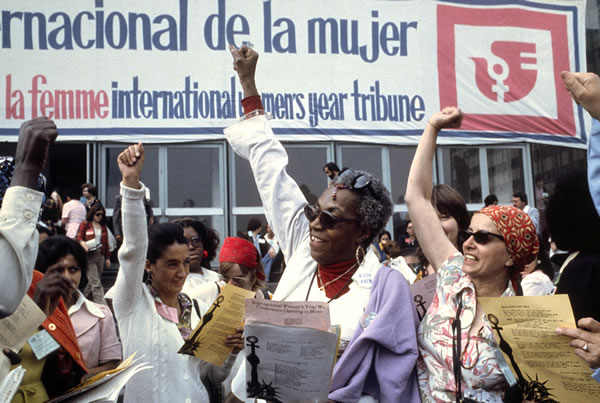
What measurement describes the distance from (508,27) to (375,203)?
10.8 meters

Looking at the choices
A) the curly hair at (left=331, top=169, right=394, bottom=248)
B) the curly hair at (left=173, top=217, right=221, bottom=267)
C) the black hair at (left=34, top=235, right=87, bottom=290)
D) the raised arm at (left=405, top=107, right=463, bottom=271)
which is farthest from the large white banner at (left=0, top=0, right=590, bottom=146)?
the raised arm at (left=405, top=107, right=463, bottom=271)

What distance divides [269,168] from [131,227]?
0.81 meters

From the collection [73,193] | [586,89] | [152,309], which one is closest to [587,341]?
[586,89]

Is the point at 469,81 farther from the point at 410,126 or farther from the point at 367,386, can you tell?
the point at 367,386

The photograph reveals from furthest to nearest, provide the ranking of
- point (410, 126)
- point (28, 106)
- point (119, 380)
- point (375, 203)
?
1. point (410, 126)
2. point (28, 106)
3. point (375, 203)
4. point (119, 380)

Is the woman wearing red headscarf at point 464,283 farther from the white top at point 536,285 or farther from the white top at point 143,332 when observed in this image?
the white top at point 536,285

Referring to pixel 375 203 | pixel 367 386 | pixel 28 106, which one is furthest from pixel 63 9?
pixel 367 386

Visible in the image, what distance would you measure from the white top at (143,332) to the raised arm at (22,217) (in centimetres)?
120

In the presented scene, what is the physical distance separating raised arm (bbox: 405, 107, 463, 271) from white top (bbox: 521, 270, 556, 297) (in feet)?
7.07

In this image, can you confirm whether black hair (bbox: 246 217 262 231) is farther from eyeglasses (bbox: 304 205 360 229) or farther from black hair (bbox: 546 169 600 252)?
black hair (bbox: 546 169 600 252)

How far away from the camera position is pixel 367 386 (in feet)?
8.84

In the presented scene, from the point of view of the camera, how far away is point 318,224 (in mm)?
3193

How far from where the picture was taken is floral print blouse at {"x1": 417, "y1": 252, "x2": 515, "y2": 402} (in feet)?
8.61

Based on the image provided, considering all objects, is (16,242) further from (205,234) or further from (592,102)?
(205,234)
